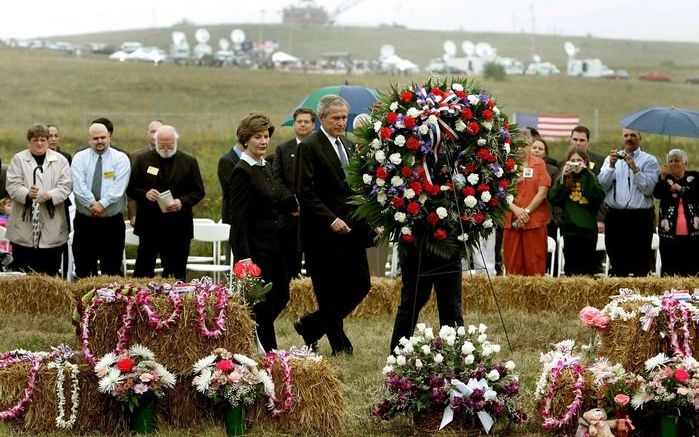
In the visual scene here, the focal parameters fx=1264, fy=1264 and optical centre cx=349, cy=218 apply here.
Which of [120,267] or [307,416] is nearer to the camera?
[307,416]

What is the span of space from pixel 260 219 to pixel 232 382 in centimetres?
254

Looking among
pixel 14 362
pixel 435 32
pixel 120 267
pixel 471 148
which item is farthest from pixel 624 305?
pixel 435 32

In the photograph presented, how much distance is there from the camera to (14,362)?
27.6 feet

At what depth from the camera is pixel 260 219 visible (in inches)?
406

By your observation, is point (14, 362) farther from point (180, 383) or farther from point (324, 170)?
point (324, 170)

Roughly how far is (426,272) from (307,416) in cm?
222

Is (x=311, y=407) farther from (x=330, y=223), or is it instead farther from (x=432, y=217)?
(x=330, y=223)

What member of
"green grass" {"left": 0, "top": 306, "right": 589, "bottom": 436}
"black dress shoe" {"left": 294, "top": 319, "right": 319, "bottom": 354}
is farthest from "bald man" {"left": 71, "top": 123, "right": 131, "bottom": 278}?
"black dress shoe" {"left": 294, "top": 319, "right": 319, "bottom": 354}

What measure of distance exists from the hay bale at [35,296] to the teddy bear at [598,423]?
6896 mm

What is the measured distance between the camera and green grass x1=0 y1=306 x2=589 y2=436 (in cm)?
835

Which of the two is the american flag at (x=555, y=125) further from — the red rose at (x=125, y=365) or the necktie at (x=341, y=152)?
the red rose at (x=125, y=365)

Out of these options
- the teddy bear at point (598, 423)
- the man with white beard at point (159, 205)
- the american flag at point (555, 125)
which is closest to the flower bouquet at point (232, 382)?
the teddy bear at point (598, 423)

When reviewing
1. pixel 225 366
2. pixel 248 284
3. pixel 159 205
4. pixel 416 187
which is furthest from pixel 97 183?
pixel 225 366

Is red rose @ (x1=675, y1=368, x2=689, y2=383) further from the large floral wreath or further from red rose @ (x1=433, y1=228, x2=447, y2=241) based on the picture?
red rose @ (x1=433, y1=228, x2=447, y2=241)
